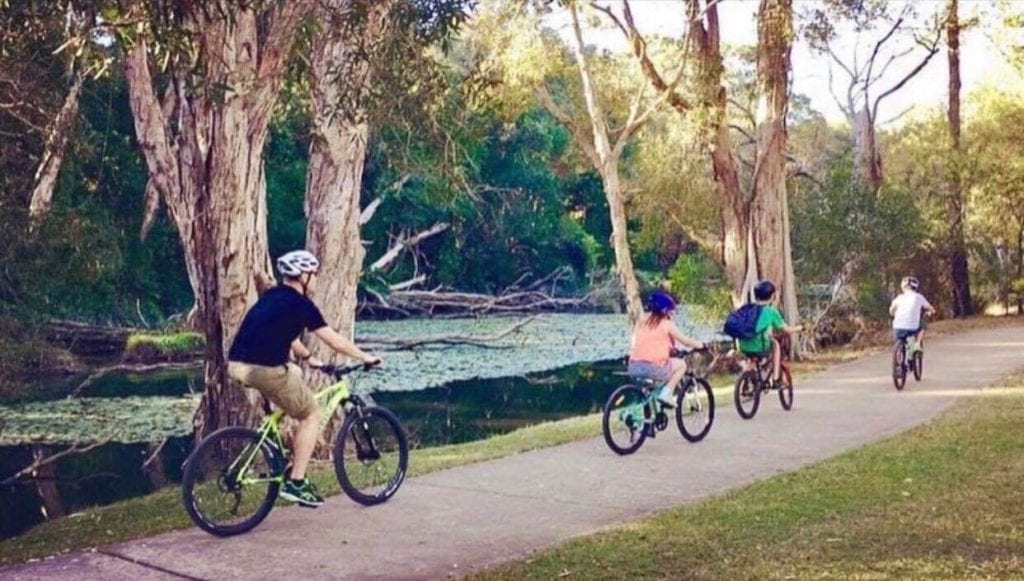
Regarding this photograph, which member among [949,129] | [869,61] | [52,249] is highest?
[869,61]

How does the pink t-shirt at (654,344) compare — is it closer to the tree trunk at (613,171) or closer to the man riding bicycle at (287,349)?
the man riding bicycle at (287,349)

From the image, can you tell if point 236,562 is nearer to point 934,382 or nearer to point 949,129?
point 934,382

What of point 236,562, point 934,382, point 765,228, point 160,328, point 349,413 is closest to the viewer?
point 236,562

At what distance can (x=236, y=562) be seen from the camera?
6914mm

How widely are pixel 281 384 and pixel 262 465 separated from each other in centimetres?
58

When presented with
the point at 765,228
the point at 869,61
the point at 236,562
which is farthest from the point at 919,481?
the point at 869,61

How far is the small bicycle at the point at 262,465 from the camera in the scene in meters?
7.57

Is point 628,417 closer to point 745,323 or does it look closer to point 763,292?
point 745,323

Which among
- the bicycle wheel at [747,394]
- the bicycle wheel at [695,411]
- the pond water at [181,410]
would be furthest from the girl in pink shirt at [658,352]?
the pond water at [181,410]

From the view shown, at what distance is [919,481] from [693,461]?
2.06 m

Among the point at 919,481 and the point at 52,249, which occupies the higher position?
the point at 52,249

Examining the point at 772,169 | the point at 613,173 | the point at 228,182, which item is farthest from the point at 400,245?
the point at 228,182

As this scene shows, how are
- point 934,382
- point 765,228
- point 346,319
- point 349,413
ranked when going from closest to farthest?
point 349,413 → point 346,319 → point 934,382 → point 765,228

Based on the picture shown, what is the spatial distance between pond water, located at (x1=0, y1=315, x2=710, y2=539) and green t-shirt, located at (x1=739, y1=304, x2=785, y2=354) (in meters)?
4.77
